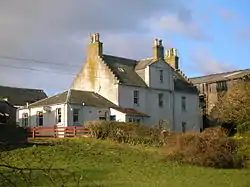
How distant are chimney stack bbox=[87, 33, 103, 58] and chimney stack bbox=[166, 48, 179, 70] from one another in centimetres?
1486

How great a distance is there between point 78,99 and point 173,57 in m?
23.0

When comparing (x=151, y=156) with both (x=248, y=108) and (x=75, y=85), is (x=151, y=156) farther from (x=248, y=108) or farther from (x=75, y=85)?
(x=75, y=85)

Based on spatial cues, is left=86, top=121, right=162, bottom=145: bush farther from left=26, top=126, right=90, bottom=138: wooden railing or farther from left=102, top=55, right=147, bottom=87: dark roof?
left=102, top=55, right=147, bottom=87: dark roof

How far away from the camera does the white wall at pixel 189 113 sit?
200ft

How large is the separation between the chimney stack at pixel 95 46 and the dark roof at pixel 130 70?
1.07 meters

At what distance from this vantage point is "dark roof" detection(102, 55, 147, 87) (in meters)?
55.8

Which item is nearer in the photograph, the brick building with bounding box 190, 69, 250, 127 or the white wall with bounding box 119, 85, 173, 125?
the white wall with bounding box 119, 85, 173, 125

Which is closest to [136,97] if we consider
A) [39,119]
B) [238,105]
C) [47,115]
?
[47,115]

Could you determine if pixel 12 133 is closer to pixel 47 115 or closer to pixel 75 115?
pixel 75 115

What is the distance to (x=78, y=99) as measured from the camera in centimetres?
5044

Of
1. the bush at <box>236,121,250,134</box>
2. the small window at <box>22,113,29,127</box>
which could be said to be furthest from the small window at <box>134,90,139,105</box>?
the bush at <box>236,121,250,134</box>

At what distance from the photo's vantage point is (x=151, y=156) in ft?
104

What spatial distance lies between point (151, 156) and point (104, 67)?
2578 cm

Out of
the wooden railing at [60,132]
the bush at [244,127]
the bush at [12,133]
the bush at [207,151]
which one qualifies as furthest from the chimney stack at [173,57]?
the bush at [207,151]
